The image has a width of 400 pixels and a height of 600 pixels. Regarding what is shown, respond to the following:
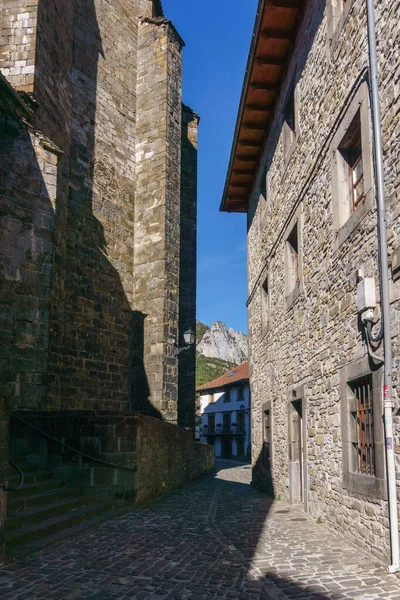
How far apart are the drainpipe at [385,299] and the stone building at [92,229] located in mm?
4264

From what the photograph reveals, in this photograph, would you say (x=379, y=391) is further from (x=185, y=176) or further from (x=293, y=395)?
(x=185, y=176)

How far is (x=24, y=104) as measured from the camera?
9859 mm

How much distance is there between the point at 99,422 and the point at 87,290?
538cm

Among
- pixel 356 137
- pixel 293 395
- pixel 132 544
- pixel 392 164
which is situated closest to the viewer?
pixel 392 164

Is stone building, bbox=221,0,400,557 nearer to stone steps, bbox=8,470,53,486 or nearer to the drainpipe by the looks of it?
the drainpipe

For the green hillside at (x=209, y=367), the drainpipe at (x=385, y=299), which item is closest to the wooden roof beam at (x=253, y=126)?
the drainpipe at (x=385, y=299)

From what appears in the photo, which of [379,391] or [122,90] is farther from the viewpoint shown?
[122,90]

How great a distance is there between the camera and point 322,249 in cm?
745

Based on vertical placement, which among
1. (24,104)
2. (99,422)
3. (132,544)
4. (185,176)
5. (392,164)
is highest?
(185,176)

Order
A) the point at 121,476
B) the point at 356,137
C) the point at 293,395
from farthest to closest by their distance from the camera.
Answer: the point at 293,395, the point at 121,476, the point at 356,137

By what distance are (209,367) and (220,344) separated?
14.4m

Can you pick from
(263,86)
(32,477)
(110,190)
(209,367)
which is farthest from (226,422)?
(32,477)

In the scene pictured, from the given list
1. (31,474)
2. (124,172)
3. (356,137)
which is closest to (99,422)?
(31,474)

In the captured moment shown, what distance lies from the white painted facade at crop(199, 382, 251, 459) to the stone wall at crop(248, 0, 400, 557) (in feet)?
102
